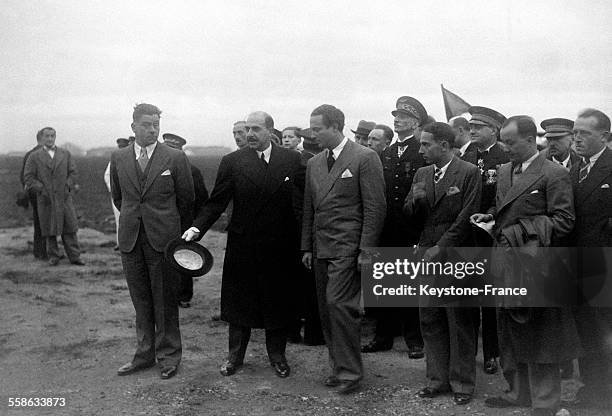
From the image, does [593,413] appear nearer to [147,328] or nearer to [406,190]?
[406,190]

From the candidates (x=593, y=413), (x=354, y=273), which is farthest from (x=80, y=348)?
(x=593, y=413)

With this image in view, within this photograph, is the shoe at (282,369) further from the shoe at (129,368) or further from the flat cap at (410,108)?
the flat cap at (410,108)

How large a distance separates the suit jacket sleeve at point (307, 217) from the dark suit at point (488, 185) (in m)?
1.35

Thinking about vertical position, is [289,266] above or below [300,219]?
below

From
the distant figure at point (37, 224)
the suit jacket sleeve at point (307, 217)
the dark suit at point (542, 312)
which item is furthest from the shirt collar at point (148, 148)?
the distant figure at point (37, 224)

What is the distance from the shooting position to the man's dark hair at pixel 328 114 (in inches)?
208

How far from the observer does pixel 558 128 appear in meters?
5.95

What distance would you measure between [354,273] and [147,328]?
1907 mm

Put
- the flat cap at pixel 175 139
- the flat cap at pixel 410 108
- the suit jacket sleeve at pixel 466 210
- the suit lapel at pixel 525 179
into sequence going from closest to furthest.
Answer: the suit lapel at pixel 525 179
the suit jacket sleeve at pixel 466 210
the flat cap at pixel 410 108
the flat cap at pixel 175 139

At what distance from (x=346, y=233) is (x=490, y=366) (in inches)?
69.1

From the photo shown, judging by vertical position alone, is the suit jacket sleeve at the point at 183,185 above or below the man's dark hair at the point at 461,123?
below

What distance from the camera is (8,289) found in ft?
31.4

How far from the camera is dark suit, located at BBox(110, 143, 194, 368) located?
18.4 feet

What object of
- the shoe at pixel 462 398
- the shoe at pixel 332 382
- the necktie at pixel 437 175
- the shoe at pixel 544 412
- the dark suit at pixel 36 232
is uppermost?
the necktie at pixel 437 175
